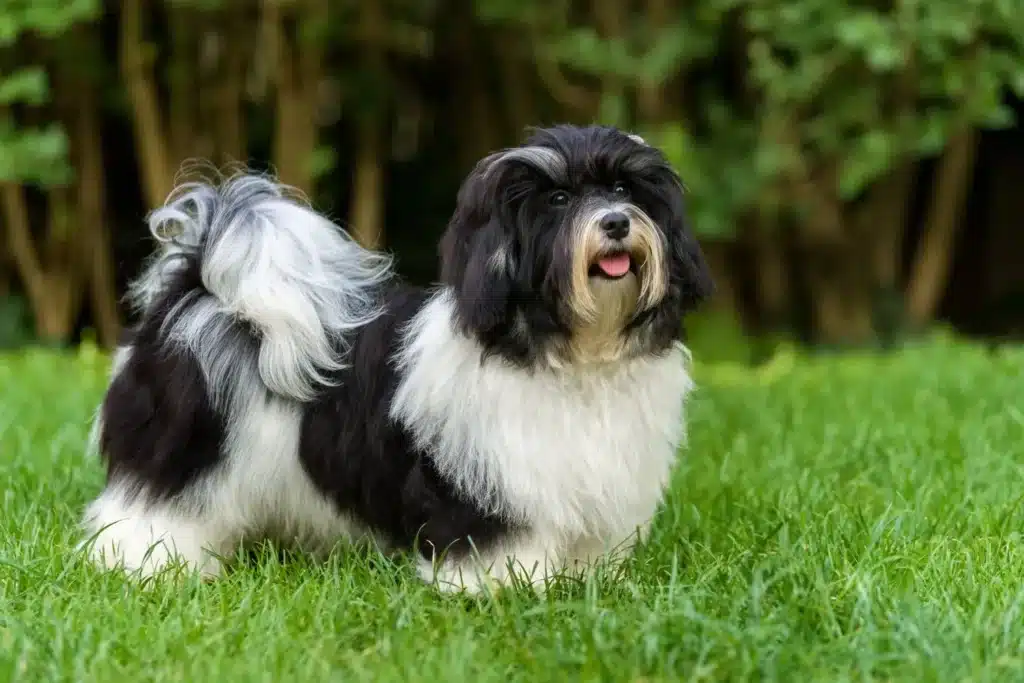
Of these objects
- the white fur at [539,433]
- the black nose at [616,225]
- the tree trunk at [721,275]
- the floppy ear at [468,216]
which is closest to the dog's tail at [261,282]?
the white fur at [539,433]

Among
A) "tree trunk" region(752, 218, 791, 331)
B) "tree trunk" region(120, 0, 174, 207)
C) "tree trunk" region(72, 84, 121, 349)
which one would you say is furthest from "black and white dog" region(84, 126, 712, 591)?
"tree trunk" region(752, 218, 791, 331)

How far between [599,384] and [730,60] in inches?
301

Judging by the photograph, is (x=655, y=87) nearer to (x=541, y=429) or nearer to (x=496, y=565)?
(x=541, y=429)

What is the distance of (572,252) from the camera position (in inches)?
109

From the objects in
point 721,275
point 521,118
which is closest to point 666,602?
point 721,275

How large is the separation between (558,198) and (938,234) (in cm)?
760

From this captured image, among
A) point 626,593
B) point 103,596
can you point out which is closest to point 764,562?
point 626,593

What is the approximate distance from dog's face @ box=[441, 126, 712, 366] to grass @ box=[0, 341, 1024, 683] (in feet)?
2.13

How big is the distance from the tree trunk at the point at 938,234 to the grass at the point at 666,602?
5.48 meters

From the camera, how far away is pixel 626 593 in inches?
116

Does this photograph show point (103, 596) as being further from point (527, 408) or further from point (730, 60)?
point (730, 60)

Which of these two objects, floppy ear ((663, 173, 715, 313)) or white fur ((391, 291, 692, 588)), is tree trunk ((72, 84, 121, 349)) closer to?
white fur ((391, 291, 692, 588))

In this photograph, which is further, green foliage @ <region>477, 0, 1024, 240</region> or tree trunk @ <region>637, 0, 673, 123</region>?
tree trunk @ <region>637, 0, 673, 123</region>

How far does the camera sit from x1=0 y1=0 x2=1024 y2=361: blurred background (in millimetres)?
7816
